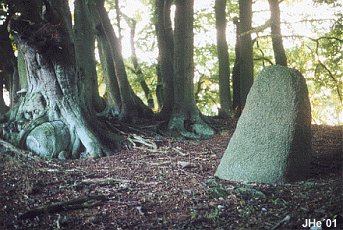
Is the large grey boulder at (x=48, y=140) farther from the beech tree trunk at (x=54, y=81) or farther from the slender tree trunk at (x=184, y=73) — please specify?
the slender tree trunk at (x=184, y=73)

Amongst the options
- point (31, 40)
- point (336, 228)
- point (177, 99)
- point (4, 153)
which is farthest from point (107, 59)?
point (336, 228)

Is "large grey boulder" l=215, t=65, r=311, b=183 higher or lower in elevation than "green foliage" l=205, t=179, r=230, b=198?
higher

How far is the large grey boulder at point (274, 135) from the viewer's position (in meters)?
5.08

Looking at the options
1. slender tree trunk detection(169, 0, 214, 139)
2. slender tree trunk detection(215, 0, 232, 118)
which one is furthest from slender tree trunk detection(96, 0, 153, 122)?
slender tree trunk detection(215, 0, 232, 118)

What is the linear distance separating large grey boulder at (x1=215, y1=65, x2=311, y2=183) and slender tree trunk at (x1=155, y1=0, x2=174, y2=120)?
5.19 m

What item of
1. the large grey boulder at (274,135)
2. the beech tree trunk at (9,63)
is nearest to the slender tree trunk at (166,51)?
the beech tree trunk at (9,63)

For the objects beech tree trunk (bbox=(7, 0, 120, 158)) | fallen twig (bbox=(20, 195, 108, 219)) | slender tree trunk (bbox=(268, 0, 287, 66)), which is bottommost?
fallen twig (bbox=(20, 195, 108, 219))

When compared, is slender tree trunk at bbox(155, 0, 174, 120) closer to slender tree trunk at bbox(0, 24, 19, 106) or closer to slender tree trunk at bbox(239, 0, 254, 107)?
slender tree trunk at bbox(239, 0, 254, 107)

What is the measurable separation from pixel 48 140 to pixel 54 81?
4.45 feet

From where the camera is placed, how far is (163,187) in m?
5.04

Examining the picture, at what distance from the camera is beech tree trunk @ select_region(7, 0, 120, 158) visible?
276 inches

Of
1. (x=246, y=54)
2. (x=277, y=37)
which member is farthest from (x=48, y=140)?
(x=277, y=37)

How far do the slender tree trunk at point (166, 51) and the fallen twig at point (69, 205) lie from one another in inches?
248

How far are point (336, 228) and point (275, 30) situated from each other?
9.49m
